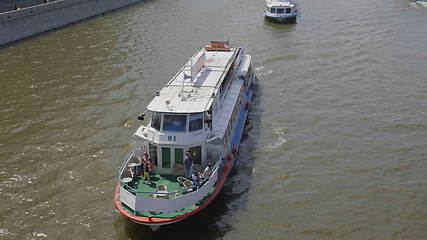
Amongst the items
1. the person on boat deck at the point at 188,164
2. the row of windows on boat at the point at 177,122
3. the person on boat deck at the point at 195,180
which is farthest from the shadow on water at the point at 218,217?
the row of windows on boat at the point at 177,122

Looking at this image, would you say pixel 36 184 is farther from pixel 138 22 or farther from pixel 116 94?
pixel 138 22

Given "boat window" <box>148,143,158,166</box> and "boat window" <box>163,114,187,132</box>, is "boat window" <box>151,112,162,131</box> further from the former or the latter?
"boat window" <box>148,143,158,166</box>

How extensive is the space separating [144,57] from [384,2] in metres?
46.6

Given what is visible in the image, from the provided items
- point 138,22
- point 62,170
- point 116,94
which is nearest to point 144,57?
point 116,94

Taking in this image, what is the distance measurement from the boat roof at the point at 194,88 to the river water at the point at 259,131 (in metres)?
5.18

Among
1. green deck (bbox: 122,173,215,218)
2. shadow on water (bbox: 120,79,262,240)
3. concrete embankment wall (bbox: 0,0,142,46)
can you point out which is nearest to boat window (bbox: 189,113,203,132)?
green deck (bbox: 122,173,215,218)

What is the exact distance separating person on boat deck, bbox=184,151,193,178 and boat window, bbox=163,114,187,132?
56.9 inches

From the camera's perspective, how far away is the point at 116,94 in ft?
123

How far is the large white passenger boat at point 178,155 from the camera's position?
20797mm

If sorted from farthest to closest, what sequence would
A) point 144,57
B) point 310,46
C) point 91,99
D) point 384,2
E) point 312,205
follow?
point 384,2, point 310,46, point 144,57, point 91,99, point 312,205

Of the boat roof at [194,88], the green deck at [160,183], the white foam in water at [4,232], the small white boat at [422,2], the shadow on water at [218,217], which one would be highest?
the small white boat at [422,2]

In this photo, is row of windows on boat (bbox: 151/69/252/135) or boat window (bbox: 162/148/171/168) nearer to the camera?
row of windows on boat (bbox: 151/69/252/135)

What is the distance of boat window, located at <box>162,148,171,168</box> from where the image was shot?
75.4 ft

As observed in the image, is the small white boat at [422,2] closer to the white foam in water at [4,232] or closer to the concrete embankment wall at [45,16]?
the concrete embankment wall at [45,16]
